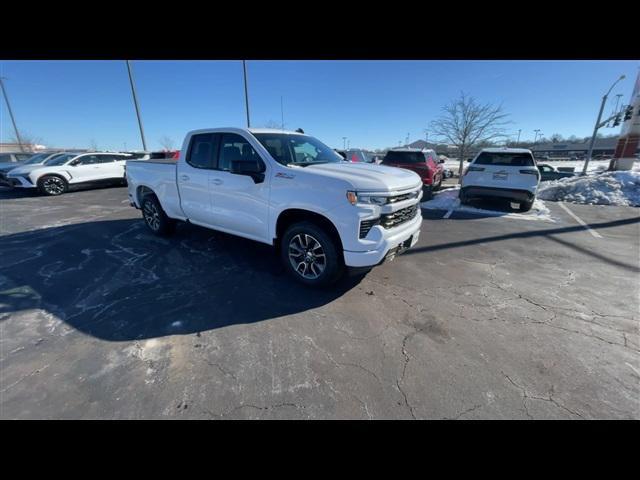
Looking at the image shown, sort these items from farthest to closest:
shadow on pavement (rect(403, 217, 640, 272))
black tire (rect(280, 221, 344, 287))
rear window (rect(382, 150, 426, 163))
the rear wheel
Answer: rear window (rect(382, 150, 426, 163)), the rear wheel, shadow on pavement (rect(403, 217, 640, 272)), black tire (rect(280, 221, 344, 287))

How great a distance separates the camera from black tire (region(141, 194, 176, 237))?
5.53 m

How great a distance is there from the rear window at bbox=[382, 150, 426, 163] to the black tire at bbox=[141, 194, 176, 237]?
7.82 meters

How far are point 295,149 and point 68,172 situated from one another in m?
12.9

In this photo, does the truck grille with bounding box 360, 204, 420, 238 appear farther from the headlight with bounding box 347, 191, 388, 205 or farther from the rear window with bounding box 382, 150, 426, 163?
the rear window with bounding box 382, 150, 426, 163

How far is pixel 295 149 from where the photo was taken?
13.6ft

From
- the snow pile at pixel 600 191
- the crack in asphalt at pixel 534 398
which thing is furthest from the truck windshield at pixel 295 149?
the snow pile at pixel 600 191

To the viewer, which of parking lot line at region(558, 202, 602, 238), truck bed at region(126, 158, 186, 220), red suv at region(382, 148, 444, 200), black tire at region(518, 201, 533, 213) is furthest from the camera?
red suv at region(382, 148, 444, 200)

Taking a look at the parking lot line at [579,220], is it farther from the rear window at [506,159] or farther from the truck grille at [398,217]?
the truck grille at [398,217]

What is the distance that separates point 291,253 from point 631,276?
5131mm

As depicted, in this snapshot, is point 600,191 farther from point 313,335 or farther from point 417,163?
point 313,335

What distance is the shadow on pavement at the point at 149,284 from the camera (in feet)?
9.98

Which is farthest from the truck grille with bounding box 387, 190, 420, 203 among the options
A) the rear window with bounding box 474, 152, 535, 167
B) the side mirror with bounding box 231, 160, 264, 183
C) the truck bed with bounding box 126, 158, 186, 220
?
the rear window with bounding box 474, 152, 535, 167

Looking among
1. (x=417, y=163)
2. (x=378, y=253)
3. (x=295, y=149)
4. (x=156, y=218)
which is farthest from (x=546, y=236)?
(x=156, y=218)

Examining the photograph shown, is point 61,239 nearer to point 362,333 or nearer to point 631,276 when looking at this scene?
point 362,333
